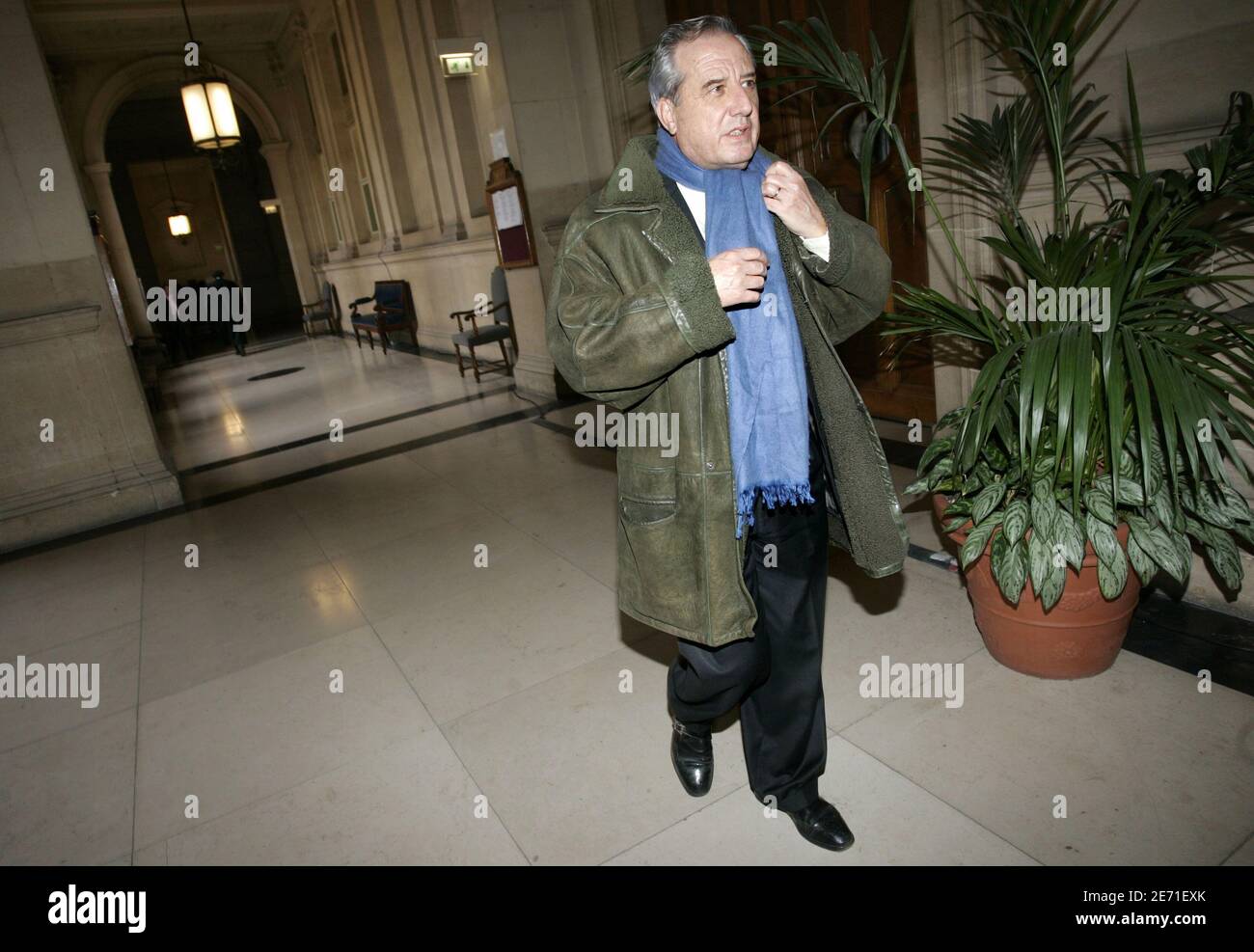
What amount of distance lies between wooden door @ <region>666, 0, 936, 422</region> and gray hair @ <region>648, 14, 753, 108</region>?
8.30 ft

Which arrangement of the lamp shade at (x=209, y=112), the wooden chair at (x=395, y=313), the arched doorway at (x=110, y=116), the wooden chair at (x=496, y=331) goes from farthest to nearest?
1. the arched doorway at (x=110, y=116)
2. the wooden chair at (x=395, y=313)
3. the wooden chair at (x=496, y=331)
4. the lamp shade at (x=209, y=112)

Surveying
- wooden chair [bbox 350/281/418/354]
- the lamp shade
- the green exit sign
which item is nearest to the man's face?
the green exit sign

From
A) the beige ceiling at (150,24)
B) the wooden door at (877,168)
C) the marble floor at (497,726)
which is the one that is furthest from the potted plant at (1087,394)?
the beige ceiling at (150,24)

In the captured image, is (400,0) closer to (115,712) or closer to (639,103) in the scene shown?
(639,103)

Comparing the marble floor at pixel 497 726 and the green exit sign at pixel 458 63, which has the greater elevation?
the green exit sign at pixel 458 63

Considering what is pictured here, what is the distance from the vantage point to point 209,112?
24.9ft

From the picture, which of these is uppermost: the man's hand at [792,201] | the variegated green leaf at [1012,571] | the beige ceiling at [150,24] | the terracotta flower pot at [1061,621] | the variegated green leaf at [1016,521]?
the beige ceiling at [150,24]

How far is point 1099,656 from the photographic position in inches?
87.8

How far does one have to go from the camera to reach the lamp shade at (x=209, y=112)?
7520 mm

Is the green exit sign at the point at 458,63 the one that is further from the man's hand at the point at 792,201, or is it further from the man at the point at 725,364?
the man's hand at the point at 792,201

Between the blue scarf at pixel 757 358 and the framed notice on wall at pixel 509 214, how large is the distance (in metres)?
5.06
